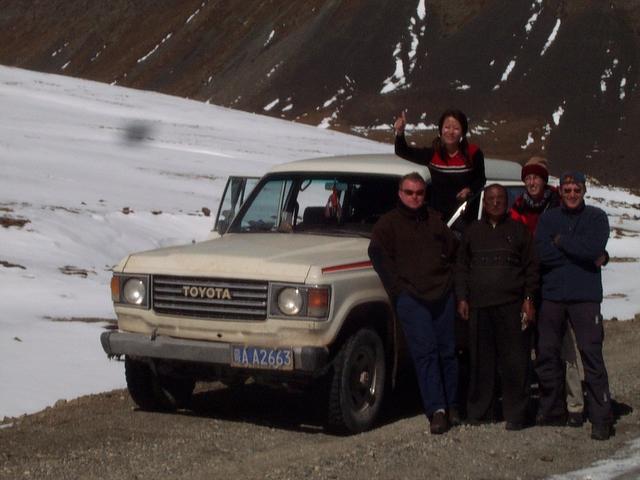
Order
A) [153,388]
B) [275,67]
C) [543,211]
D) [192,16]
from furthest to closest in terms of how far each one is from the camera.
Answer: [192,16]
[275,67]
[153,388]
[543,211]

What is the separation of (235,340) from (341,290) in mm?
766

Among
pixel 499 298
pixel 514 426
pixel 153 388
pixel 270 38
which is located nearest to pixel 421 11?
pixel 270 38

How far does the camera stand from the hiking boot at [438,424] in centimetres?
810

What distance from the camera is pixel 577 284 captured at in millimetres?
8258

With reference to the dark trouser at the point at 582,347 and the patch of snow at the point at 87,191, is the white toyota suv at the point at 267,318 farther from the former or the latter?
the patch of snow at the point at 87,191

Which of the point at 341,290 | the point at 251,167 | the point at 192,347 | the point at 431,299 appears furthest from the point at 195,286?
the point at 251,167

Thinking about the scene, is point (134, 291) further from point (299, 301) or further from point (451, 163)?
point (451, 163)

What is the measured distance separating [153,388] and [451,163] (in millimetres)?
2684

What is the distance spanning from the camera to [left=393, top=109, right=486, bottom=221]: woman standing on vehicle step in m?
8.92

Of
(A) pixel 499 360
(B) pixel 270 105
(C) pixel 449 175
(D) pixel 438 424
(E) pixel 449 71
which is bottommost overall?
(D) pixel 438 424

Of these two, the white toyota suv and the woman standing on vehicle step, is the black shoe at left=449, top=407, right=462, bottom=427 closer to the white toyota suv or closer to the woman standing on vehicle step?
the white toyota suv

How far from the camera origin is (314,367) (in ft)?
25.9

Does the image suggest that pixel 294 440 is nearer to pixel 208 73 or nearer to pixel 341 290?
pixel 341 290

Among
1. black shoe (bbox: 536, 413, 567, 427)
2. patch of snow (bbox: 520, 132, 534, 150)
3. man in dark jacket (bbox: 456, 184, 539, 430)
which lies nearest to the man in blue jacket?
man in dark jacket (bbox: 456, 184, 539, 430)
